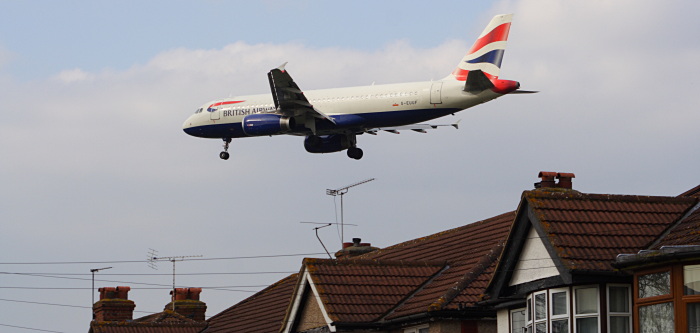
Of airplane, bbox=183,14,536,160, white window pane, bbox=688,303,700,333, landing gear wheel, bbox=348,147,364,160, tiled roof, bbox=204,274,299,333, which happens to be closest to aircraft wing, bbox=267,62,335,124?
airplane, bbox=183,14,536,160

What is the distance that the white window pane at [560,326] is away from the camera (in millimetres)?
20784

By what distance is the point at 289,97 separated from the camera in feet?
169

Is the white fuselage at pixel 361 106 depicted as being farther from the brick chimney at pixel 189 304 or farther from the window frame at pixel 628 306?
the window frame at pixel 628 306

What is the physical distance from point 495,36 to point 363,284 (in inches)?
1025

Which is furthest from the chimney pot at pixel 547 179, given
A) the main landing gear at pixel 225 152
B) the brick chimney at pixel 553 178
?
the main landing gear at pixel 225 152

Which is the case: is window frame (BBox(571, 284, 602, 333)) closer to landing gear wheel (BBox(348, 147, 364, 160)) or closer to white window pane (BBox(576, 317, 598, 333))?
white window pane (BBox(576, 317, 598, 333))

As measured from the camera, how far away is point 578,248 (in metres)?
20.8

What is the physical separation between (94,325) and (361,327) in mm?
14331

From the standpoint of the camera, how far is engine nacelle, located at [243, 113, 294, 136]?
50906 millimetres

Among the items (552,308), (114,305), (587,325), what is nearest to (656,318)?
(587,325)

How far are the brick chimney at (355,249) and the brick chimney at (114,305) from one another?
888 centimetres

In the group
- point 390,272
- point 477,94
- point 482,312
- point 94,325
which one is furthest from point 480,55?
point 482,312

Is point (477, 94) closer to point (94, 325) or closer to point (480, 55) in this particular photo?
point (480, 55)

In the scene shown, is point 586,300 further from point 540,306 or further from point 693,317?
point 693,317
